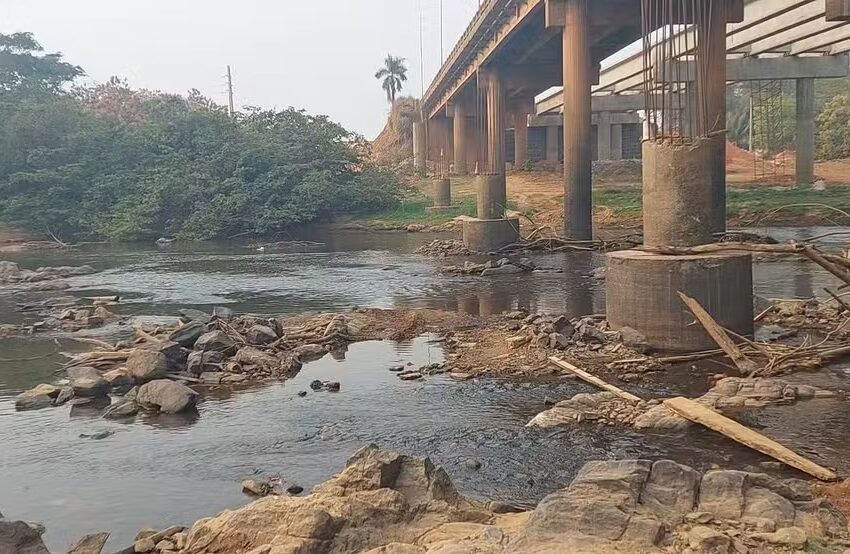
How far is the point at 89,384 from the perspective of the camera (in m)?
11.7

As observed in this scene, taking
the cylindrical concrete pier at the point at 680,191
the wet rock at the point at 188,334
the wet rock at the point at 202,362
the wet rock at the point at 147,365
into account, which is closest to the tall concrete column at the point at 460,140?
the cylindrical concrete pier at the point at 680,191

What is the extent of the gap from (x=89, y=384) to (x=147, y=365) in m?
0.90

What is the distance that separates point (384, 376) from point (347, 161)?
41.4 meters

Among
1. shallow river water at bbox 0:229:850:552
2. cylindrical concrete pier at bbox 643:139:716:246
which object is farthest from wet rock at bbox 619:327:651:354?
cylindrical concrete pier at bbox 643:139:716:246

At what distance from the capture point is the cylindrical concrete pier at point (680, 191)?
13.8m

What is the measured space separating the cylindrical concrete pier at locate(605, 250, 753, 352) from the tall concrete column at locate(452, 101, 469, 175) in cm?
4691

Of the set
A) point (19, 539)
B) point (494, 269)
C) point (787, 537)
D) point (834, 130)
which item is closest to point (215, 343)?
point (19, 539)

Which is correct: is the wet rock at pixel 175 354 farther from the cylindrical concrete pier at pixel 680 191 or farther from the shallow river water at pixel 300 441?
the cylindrical concrete pier at pixel 680 191

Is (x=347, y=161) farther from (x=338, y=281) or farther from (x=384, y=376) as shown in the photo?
(x=384, y=376)

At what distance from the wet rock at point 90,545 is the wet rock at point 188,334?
7070mm

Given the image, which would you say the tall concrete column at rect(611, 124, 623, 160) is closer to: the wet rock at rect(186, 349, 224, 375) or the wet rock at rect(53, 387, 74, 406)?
the wet rock at rect(186, 349, 224, 375)

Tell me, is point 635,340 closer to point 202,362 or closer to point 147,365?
point 202,362

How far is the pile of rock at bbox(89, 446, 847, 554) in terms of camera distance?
548 cm

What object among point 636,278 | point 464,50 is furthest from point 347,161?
point 636,278
